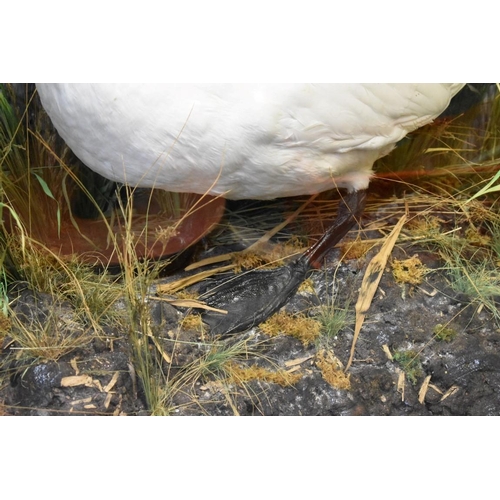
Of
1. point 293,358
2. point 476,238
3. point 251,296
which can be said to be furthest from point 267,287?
point 476,238

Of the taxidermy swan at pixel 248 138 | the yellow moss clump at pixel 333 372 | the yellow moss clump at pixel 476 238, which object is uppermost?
the taxidermy swan at pixel 248 138

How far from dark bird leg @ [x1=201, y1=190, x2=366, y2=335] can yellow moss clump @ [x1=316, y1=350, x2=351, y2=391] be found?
0.51 ft

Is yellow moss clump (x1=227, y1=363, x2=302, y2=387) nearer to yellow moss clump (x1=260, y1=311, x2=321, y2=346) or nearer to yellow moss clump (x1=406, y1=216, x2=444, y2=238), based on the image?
yellow moss clump (x1=260, y1=311, x2=321, y2=346)

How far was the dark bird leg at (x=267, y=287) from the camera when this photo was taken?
5.13 ft

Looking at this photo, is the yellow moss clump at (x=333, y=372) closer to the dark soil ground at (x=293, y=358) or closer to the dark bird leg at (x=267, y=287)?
the dark soil ground at (x=293, y=358)

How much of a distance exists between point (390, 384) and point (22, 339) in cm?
82

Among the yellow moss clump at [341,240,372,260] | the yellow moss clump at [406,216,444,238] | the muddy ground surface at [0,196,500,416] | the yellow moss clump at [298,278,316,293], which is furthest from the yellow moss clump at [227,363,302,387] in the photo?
the yellow moss clump at [406,216,444,238]

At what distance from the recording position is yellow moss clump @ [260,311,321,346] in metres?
1.57

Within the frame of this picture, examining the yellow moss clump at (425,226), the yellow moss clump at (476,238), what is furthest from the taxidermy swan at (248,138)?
the yellow moss clump at (476,238)

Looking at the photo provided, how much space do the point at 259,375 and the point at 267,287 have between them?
20 cm

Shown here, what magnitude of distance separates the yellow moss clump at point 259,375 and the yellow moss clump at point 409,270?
1.05 feet

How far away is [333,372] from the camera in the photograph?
5.11ft

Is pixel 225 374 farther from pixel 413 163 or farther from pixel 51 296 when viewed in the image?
pixel 413 163
